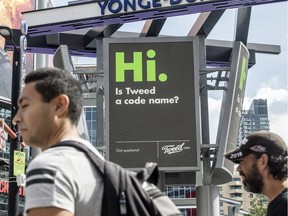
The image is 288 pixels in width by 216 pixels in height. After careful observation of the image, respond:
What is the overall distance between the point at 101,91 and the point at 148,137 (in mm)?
2481

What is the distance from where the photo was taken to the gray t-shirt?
193cm

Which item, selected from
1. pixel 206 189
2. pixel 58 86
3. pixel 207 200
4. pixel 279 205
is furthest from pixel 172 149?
pixel 58 86

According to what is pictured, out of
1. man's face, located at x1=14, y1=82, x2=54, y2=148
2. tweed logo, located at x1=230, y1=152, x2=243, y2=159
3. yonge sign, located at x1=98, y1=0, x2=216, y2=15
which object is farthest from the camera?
yonge sign, located at x1=98, y1=0, x2=216, y2=15

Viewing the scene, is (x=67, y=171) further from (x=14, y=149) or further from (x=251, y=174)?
(x=14, y=149)

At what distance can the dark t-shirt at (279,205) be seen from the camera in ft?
11.0

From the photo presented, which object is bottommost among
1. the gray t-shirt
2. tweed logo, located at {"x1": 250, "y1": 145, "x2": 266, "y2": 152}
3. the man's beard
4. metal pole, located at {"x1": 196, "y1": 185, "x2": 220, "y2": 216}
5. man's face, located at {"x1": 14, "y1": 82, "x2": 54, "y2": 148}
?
metal pole, located at {"x1": 196, "y1": 185, "x2": 220, "y2": 216}

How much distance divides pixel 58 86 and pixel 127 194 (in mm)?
564

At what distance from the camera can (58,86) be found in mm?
2273

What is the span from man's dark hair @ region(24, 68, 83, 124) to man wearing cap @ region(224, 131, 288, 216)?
1.73 meters

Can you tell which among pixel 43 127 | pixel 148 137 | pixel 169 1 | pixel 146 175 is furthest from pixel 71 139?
pixel 169 1

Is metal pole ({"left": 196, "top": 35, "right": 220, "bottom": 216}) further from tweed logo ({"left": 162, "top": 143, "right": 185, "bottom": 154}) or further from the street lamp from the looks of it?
the street lamp

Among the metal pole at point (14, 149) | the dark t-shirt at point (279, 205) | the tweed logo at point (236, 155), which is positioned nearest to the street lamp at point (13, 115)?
the metal pole at point (14, 149)

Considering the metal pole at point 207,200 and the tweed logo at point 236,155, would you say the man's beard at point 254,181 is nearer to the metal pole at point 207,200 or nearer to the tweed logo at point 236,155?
the tweed logo at point 236,155

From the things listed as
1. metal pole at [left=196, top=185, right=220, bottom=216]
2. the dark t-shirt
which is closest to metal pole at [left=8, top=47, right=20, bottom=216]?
metal pole at [left=196, top=185, right=220, bottom=216]
